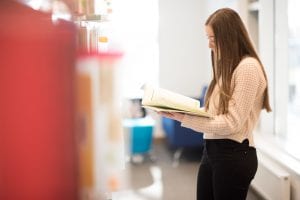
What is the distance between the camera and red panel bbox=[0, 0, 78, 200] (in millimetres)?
429

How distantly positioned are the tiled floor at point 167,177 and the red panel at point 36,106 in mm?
2034

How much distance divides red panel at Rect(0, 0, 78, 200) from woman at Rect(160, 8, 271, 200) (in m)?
0.81

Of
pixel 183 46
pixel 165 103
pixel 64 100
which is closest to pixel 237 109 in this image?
pixel 165 103

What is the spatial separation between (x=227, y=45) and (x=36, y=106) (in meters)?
1.00

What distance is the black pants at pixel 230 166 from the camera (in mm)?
1347

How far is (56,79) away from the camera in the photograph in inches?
17.2

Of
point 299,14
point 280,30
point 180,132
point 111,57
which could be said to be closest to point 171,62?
point 180,132

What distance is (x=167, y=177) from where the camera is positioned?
336 centimetres

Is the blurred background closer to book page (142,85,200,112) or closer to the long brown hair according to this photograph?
book page (142,85,200,112)

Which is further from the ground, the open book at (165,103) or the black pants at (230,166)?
the open book at (165,103)

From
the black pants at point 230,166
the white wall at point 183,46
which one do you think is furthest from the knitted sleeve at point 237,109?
the white wall at point 183,46

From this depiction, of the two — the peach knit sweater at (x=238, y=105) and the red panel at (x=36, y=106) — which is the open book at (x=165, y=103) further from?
the red panel at (x=36, y=106)

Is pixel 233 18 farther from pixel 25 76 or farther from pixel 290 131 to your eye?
pixel 290 131

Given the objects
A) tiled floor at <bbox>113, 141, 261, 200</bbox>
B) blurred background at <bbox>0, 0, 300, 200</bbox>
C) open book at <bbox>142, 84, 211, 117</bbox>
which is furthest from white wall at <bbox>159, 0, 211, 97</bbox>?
blurred background at <bbox>0, 0, 300, 200</bbox>
